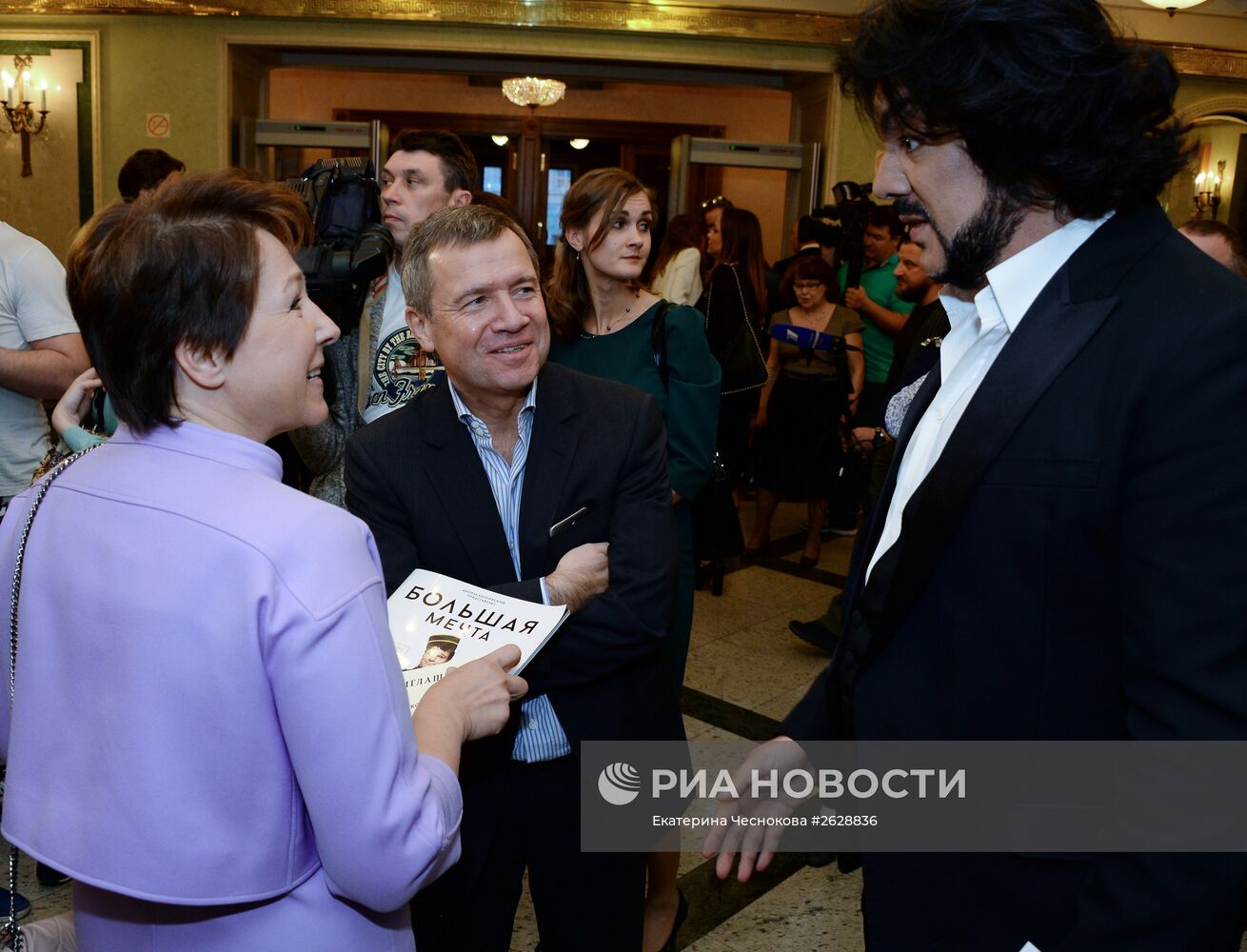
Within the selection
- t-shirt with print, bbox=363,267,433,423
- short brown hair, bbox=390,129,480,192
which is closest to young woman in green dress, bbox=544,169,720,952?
short brown hair, bbox=390,129,480,192

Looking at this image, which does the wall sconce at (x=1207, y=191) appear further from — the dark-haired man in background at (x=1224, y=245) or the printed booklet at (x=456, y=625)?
the printed booklet at (x=456, y=625)

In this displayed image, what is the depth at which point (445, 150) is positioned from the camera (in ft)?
9.50

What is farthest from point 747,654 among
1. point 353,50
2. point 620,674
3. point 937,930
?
point 353,50

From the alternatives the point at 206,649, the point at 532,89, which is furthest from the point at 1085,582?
the point at 532,89

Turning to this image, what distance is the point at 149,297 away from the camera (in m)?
1.06

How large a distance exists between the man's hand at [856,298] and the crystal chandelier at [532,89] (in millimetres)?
5276

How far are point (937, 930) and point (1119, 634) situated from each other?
0.45 meters

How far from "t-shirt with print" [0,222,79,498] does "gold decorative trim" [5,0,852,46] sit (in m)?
7.40

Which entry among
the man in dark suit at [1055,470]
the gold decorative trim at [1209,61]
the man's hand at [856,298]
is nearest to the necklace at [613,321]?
the man in dark suit at [1055,470]

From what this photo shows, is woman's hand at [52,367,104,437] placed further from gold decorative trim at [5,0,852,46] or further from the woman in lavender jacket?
gold decorative trim at [5,0,852,46]

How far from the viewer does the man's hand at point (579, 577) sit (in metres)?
1.75

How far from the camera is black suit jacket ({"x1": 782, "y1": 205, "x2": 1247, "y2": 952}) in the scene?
3.00ft

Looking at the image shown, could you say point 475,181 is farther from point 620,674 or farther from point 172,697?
point 172,697

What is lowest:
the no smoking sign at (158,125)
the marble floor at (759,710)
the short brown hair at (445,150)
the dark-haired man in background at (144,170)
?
the marble floor at (759,710)
